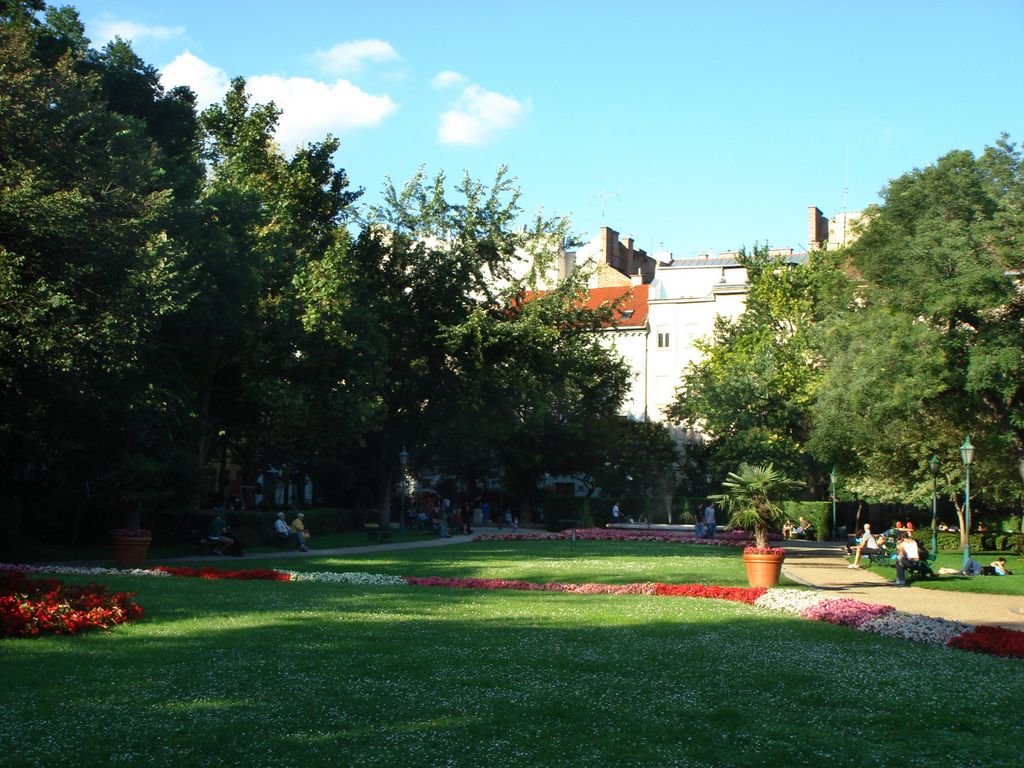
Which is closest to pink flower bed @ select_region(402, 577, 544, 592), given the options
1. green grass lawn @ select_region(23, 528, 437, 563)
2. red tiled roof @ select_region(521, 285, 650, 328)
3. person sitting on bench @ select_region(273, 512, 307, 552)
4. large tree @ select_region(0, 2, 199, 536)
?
large tree @ select_region(0, 2, 199, 536)

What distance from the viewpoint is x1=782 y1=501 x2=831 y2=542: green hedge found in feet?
181

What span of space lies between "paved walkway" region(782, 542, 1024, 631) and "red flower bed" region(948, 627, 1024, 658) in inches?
111

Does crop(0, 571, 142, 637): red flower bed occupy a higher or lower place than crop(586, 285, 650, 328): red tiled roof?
lower

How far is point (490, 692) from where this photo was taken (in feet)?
31.6

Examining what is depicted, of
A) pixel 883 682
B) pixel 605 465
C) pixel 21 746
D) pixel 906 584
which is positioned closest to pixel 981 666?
pixel 883 682

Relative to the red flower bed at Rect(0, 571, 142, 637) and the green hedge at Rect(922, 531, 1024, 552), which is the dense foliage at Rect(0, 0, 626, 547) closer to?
the red flower bed at Rect(0, 571, 142, 637)

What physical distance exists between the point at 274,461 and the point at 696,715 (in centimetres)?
4225

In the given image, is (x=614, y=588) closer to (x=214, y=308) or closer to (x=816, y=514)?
(x=214, y=308)

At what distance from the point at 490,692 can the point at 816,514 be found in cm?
4904

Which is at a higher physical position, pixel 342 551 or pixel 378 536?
pixel 378 536

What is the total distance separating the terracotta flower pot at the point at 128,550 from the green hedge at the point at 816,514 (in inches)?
1478

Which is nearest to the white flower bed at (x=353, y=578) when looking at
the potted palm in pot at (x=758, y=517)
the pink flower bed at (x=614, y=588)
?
the pink flower bed at (x=614, y=588)

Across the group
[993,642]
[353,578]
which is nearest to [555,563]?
[353,578]


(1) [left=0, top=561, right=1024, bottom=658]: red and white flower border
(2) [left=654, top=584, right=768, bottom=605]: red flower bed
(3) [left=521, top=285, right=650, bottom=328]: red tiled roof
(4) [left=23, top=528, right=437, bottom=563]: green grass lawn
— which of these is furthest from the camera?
(3) [left=521, top=285, right=650, bottom=328]: red tiled roof
